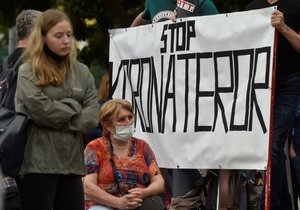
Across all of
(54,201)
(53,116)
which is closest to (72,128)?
(53,116)

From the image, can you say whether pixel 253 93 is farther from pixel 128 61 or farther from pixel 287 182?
pixel 128 61

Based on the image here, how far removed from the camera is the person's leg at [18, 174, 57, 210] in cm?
602

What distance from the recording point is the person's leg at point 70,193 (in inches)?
243

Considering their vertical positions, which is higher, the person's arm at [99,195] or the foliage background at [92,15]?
the foliage background at [92,15]

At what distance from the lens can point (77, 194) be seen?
6.21 m

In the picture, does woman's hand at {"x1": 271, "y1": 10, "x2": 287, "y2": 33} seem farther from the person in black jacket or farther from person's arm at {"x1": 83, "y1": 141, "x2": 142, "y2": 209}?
person's arm at {"x1": 83, "y1": 141, "x2": 142, "y2": 209}

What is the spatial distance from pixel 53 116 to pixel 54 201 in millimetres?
643

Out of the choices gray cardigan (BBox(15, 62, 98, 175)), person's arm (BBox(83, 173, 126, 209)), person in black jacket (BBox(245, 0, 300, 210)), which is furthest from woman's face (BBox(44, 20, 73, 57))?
person in black jacket (BBox(245, 0, 300, 210))

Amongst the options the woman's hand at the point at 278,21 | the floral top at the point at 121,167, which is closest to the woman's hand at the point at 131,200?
the floral top at the point at 121,167

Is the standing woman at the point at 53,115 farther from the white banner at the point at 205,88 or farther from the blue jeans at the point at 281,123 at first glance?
the blue jeans at the point at 281,123

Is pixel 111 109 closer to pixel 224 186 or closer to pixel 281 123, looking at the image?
pixel 224 186

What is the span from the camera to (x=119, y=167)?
6.81 meters

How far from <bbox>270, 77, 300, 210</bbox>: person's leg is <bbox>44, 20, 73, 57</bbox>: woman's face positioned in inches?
75.7

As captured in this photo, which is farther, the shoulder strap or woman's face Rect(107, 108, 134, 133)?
woman's face Rect(107, 108, 134, 133)
